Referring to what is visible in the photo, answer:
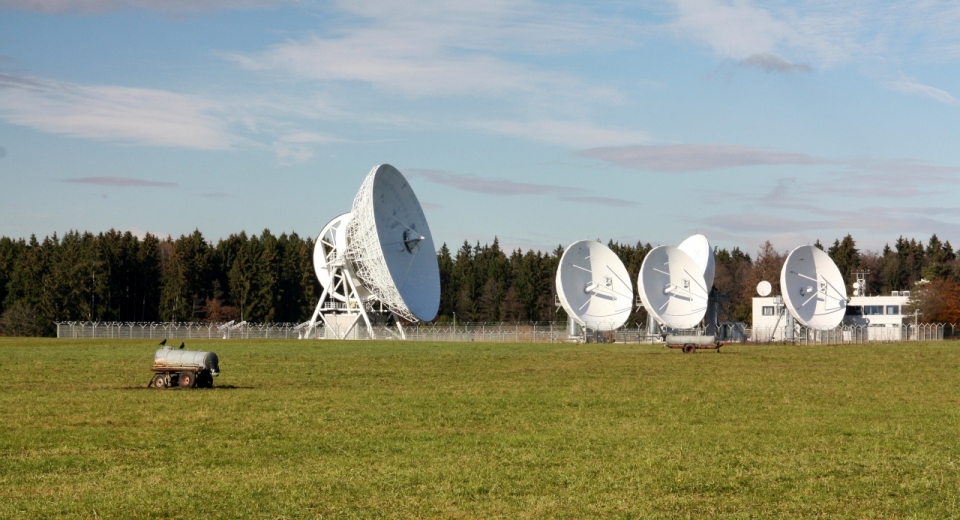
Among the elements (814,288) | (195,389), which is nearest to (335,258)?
(814,288)

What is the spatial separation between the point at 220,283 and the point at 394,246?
176 ft

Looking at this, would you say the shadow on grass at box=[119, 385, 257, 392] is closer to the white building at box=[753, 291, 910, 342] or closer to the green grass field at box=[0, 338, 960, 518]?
the green grass field at box=[0, 338, 960, 518]

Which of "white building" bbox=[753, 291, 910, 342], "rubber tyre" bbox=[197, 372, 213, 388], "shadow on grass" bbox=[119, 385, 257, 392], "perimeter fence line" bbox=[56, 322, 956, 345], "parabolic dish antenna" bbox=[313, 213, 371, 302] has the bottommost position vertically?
"shadow on grass" bbox=[119, 385, 257, 392]

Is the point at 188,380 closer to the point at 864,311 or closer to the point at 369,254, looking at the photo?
the point at 369,254

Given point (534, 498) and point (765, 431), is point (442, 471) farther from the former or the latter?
point (765, 431)

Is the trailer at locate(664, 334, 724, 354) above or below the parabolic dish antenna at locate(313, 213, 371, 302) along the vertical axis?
below

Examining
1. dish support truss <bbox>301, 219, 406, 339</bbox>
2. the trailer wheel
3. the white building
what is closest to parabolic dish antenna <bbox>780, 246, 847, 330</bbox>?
the white building

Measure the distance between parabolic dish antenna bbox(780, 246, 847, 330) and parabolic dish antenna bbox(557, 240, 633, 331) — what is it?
43.7 feet

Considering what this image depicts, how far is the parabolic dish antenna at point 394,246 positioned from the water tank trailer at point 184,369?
149 ft

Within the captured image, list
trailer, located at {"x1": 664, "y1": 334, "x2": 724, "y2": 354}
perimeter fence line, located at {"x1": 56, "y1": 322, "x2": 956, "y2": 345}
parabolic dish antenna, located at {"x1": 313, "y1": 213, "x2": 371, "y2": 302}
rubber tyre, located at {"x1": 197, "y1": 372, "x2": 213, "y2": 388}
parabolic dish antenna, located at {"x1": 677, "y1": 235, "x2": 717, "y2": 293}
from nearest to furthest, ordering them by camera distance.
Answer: rubber tyre, located at {"x1": 197, "y1": 372, "x2": 213, "y2": 388} → trailer, located at {"x1": 664, "y1": 334, "x2": 724, "y2": 354} → parabolic dish antenna, located at {"x1": 313, "y1": 213, "x2": 371, "y2": 302} → perimeter fence line, located at {"x1": 56, "y1": 322, "x2": 956, "y2": 345} → parabolic dish antenna, located at {"x1": 677, "y1": 235, "x2": 717, "y2": 293}

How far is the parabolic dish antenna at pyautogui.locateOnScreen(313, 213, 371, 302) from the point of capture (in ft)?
279

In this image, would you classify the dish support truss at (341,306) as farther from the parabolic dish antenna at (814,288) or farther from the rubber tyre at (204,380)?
the rubber tyre at (204,380)

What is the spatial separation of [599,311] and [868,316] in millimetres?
35197

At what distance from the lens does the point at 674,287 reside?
8294 cm
